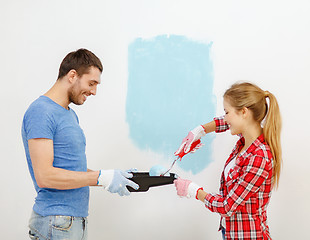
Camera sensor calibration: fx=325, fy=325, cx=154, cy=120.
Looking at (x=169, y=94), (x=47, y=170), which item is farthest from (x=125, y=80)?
(x=47, y=170)

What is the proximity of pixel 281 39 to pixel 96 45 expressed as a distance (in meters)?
0.91

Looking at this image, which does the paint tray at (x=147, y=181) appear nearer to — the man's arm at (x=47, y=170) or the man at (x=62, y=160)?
the man at (x=62, y=160)

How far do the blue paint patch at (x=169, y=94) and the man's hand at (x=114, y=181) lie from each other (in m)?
0.47

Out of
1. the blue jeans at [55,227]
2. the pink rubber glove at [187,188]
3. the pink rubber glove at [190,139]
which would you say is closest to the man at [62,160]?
the blue jeans at [55,227]

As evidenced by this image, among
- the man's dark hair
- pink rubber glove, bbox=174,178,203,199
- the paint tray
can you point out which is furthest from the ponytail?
the man's dark hair

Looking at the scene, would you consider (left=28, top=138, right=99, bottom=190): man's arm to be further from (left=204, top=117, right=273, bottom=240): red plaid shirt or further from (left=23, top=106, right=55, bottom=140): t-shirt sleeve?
(left=204, top=117, right=273, bottom=240): red plaid shirt

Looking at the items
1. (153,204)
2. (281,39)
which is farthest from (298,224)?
(281,39)

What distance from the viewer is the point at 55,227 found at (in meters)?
→ 1.07

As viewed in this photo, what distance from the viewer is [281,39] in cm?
158

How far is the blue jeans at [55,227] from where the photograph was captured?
3.52ft

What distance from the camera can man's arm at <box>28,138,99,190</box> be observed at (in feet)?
3.39

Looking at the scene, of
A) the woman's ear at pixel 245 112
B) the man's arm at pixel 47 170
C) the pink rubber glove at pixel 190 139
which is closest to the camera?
the man's arm at pixel 47 170

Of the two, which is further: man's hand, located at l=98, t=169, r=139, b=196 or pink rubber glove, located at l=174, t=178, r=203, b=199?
pink rubber glove, located at l=174, t=178, r=203, b=199

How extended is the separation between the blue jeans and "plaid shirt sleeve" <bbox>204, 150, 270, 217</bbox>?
506mm
